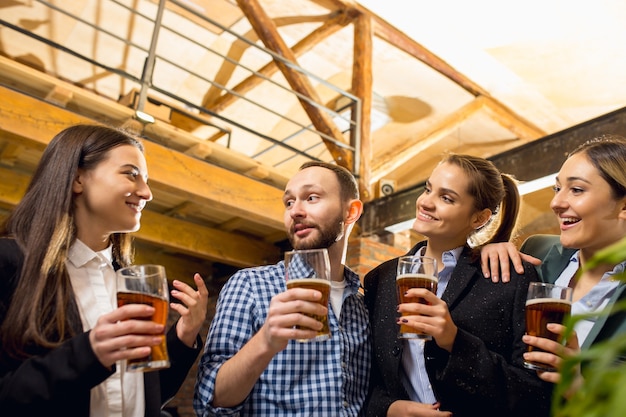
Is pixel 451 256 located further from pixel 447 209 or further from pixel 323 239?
pixel 323 239

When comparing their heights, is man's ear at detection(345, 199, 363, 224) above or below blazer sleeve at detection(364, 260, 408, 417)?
above

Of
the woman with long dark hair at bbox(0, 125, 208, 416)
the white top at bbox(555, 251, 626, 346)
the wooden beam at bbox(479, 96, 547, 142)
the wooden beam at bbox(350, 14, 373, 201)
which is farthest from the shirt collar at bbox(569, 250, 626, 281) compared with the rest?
the wooden beam at bbox(479, 96, 547, 142)

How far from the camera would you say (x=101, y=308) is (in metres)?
1.53

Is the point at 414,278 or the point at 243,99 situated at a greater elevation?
the point at 243,99

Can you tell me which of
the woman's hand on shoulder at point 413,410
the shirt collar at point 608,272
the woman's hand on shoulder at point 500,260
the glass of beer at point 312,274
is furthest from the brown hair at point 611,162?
the glass of beer at point 312,274

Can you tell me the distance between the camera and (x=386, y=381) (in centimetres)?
175

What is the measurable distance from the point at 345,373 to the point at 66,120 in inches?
127

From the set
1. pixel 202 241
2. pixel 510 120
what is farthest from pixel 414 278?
pixel 510 120

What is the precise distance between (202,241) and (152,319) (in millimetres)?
5092

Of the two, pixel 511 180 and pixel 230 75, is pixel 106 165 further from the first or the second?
pixel 230 75

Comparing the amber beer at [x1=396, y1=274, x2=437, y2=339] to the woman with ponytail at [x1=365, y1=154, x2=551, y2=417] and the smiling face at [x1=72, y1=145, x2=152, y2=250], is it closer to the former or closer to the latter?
the woman with ponytail at [x1=365, y1=154, x2=551, y2=417]

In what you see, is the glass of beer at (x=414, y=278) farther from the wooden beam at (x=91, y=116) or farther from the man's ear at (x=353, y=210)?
the wooden beam at (x=91, y=116)

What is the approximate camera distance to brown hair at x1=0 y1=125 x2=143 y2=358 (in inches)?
51.8

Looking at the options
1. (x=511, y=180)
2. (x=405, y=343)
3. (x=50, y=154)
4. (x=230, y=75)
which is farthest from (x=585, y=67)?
(x=50, y=154)
